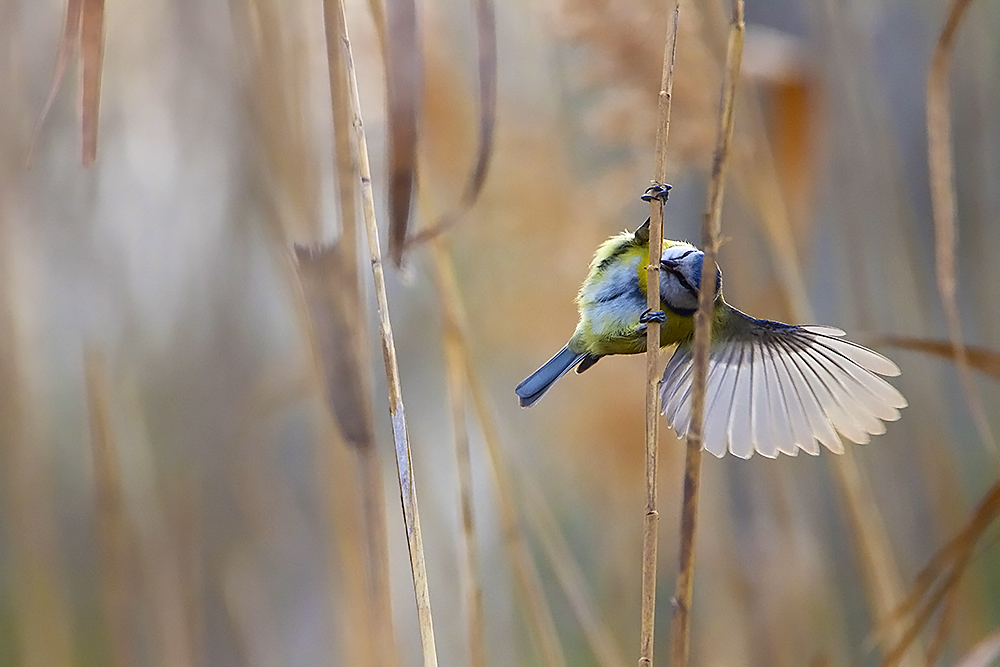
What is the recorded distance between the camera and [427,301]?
1201 mm

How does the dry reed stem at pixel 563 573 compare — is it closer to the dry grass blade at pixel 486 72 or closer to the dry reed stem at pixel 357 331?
the dry reed stem at pixel 357 331

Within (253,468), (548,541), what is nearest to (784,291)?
(548,541)

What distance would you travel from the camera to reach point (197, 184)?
1060 mm

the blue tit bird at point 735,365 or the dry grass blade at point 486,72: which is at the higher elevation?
the dry grass blade at point 486,72

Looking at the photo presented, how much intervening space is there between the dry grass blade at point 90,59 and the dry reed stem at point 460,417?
0.26m

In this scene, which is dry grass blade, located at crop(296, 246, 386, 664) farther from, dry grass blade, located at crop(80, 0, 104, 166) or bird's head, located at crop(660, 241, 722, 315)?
bird's head, located at crop(660, 241, 722, 315)

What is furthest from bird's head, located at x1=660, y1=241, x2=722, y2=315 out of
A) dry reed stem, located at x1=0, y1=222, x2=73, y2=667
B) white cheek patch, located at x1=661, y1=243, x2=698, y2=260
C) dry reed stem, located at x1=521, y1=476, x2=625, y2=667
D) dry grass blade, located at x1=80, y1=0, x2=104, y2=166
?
dry reed stem, located at x1=0, y1=222, x2=73, y2=667

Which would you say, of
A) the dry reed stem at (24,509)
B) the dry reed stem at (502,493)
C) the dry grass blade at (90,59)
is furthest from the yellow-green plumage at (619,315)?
the dry reed stem at (24,509)

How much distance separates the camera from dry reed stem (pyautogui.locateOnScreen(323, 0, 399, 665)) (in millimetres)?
544

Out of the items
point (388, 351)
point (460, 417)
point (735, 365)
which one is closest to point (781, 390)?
point (735, 365)

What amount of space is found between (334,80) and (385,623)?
388 mm

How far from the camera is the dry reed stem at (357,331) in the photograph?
0.54 m

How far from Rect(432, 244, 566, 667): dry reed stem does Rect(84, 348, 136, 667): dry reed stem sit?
37 centimetres

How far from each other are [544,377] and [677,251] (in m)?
0.18
